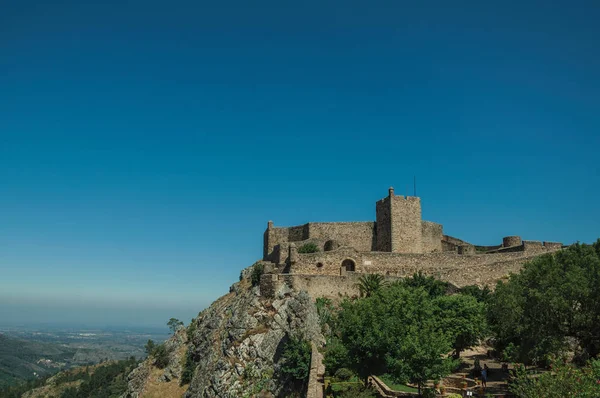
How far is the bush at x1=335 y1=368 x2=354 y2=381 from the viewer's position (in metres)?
23.2

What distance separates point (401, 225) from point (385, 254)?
4172 millimetres

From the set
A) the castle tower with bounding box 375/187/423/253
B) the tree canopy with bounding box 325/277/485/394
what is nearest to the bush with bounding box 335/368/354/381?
the tree canopy with bounding box 325/277/485/394

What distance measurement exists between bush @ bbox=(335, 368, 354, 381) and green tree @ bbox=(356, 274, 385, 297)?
11365 millimetres

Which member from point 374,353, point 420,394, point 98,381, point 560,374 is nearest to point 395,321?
point 374,353

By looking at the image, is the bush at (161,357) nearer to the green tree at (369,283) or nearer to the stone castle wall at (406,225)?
the green tree at (369,283)

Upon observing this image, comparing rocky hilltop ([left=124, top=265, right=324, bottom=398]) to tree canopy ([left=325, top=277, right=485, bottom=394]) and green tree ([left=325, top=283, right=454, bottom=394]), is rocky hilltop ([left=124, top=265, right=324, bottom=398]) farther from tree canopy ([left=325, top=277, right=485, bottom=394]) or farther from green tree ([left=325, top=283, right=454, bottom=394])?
green tree ([left=325, top=283, right=454, bottom=394])

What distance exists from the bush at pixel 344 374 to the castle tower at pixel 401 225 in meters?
19.2

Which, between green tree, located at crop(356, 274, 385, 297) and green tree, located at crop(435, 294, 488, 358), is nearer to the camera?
green tree, located at crop(435, 294, 488, 358)

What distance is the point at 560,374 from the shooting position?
541 inches

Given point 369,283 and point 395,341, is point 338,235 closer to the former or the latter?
point 369,283

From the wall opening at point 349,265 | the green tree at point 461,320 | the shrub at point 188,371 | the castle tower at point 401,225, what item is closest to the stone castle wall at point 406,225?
the castle tower at point 401,225

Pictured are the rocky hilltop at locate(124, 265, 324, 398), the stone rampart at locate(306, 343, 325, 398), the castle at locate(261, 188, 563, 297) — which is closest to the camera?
the stone rampart at locate(306, 343, 325, 398)

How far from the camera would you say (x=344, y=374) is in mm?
23672

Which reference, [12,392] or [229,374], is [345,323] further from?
[12,392]
